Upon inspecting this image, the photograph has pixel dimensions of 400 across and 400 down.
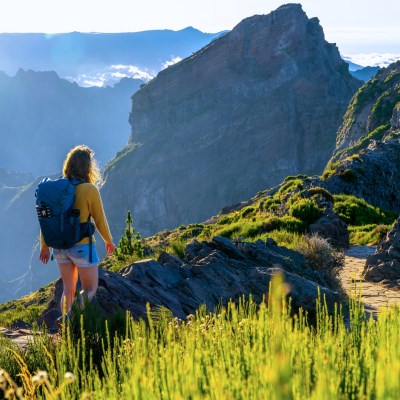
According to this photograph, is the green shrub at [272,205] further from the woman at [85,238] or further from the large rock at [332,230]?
the woman at [85,238]

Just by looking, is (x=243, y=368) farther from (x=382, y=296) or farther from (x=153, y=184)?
(x=153, y=184)

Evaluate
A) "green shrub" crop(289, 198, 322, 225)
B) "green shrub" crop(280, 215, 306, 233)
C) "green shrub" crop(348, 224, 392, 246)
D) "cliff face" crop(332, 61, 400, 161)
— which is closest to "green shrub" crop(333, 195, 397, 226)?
"green shrub" crop(348, 224, 392, 246)

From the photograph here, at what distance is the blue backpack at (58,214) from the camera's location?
267 inches

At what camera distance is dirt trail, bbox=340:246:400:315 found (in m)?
9.67

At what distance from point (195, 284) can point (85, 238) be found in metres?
2.09

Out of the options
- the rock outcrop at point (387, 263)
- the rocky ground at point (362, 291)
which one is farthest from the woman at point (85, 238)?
the rock outcrop at point (387, 263)

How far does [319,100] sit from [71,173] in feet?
536

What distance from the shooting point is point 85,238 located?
23.5 ft

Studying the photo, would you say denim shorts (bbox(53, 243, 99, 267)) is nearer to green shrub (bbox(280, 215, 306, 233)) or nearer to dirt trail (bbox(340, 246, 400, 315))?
dirt trail (bbox(340, 246, 400, 315))

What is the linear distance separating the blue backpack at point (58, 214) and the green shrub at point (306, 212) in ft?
39.0

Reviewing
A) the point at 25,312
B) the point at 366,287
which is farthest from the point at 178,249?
the point at 25,312

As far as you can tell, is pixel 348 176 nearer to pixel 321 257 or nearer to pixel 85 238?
pixel 321 257

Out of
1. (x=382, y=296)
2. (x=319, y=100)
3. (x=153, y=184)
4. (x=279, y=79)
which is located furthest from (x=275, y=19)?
(x=382, y=296)

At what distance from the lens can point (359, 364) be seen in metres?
3.27
